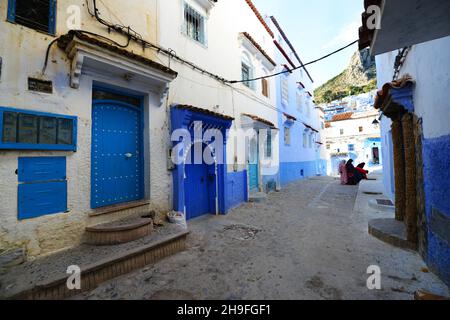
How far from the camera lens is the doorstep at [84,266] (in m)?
2.19

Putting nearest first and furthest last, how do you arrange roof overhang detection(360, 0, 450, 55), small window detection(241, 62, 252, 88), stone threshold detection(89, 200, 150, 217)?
roof overhang detection(360, 0, 450, 55) < stone threshold detection(89, 200, 150, 217) < small window detection(241, 62, 252, 88)

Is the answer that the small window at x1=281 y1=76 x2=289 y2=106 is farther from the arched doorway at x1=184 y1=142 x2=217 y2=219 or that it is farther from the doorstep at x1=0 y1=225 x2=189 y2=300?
the doorstep at x1=0 y1=225 x2=189 y2=300

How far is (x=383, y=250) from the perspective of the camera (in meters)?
3.61

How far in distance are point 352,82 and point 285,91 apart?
1921 inches

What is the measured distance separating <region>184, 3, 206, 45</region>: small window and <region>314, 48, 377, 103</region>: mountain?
4595cm

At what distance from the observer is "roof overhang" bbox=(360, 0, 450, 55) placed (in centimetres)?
178

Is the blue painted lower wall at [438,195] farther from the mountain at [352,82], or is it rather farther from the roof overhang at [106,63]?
the mountain at [352,82]

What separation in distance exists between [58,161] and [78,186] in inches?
19.2

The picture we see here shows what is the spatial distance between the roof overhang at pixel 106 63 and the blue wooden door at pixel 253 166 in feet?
17.3

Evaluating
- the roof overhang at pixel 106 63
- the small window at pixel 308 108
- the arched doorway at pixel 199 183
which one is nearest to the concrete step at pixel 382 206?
the arched doorway at pixel 199 183

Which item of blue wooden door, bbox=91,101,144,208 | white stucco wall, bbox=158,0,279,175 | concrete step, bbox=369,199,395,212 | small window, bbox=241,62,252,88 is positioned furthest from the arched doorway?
concrete step, bbox=369,199,395,212

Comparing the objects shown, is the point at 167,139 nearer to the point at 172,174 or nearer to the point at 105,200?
the point at 172,174

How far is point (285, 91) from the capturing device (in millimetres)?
12672
